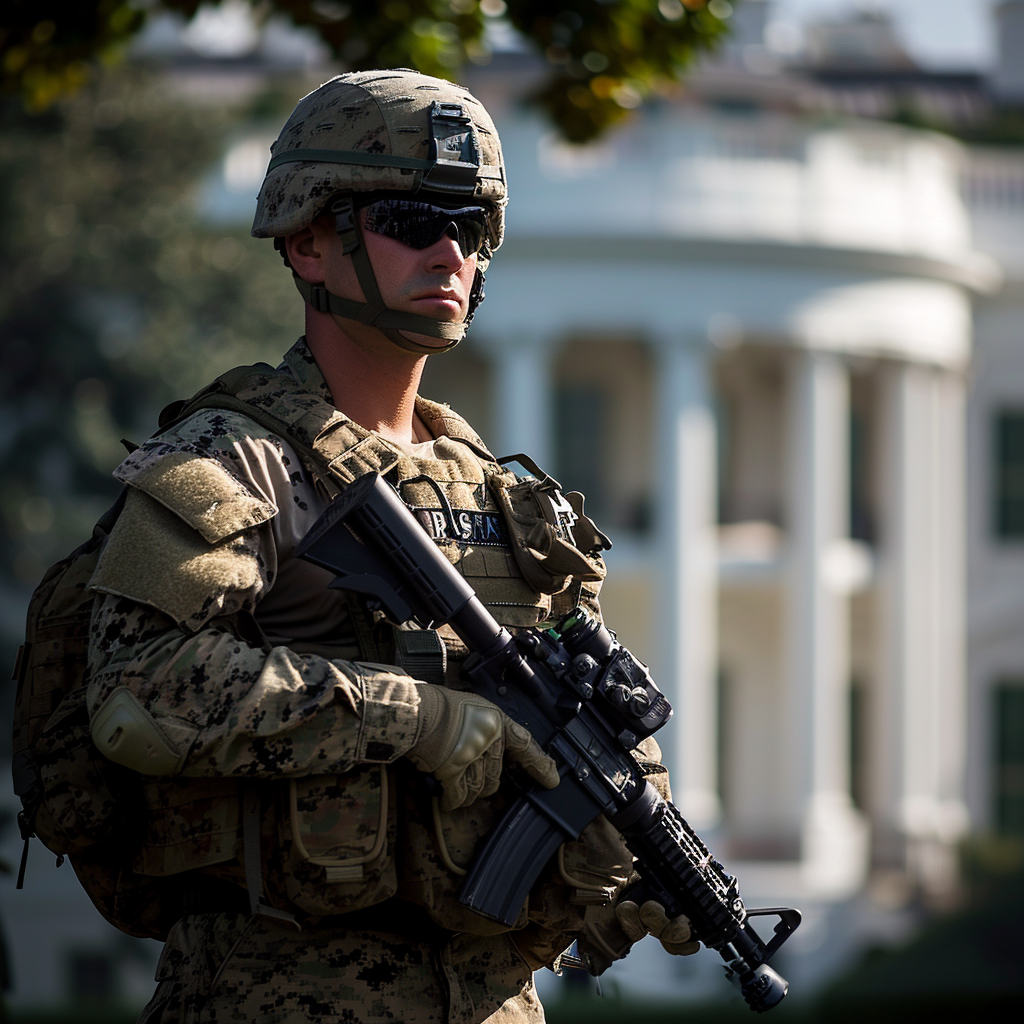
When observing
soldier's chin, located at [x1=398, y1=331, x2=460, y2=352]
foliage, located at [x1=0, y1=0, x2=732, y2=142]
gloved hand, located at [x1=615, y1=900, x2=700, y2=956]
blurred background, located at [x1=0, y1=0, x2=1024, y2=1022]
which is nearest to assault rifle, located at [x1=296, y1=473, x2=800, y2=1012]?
gloved hand, located at [x1=615, y1=900, x2=700, y2=956]

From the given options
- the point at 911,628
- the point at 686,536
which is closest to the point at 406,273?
the point at 686,536

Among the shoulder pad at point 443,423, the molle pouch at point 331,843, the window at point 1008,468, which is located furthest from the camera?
the window at point 1008,468

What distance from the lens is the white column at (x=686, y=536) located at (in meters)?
21.1

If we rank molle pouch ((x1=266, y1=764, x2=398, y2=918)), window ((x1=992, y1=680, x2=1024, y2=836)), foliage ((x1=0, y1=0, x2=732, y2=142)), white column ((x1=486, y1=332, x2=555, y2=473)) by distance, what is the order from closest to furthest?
molle pouch ((x1=266, y1=764, x2=398, y2=918)) < foliage ((x1=0, y1=0, x2=732, y2=142)) < white column ((x1=486, y1=332, x2=555, y2=473)) < window ((x1=992, y1=680, x2=1024, y2=836))

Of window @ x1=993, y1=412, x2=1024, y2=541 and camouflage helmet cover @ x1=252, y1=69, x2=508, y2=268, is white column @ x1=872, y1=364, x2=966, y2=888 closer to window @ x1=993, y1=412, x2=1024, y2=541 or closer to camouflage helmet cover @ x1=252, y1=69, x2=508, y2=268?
window @ x1=993, y1=412, x2=1024, y2=541

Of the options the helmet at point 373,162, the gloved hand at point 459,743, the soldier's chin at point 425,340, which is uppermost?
the helmet at point 373,162

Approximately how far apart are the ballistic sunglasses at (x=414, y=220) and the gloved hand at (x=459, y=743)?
2.32 feet

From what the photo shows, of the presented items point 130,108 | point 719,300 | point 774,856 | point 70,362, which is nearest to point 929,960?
point 774,856

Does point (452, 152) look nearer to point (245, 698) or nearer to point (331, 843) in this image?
point (245, 698)

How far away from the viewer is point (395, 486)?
285 cm

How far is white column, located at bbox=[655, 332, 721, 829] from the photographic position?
21.1 meters

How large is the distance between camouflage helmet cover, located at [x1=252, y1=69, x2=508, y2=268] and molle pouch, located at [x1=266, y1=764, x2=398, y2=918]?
0.87 metres

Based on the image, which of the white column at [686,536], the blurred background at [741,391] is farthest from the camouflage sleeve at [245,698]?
the white column at [686,536]

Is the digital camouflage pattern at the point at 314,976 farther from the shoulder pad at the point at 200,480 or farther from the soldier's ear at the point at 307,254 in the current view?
the soldier's ear at the point at 307,254
